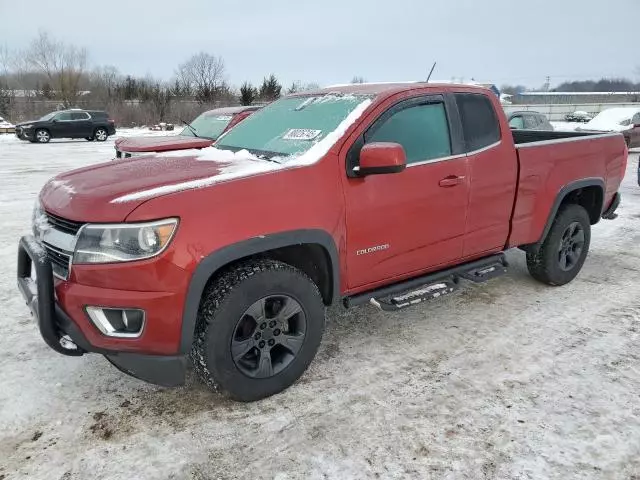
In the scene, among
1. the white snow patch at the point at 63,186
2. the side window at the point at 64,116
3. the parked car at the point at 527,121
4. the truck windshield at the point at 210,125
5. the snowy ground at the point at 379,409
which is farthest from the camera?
the side window at the point at 64,116

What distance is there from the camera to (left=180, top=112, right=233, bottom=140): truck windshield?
30.0 ft

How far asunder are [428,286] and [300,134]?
4.58 ft

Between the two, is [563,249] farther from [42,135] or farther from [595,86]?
[595,86]

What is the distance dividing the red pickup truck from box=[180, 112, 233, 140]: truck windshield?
5221mm

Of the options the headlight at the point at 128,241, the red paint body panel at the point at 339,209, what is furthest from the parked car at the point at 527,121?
the headlight at the point at 128,241

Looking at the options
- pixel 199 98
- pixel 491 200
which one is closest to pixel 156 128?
pixel 199 98

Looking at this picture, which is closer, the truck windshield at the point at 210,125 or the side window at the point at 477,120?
the side window at the point at 477,120

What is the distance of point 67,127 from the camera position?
2364 cm

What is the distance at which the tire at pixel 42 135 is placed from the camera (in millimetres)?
22828

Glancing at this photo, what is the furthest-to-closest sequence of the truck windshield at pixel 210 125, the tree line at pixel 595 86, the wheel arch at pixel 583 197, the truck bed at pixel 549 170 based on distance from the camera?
the tree line at pixel 595 86 < the truck windshield at pixel 210 125 < the wheel arch at pixel 583 197 < the truck bed at pixel 549 170

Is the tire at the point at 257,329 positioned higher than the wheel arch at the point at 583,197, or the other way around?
the wheel arch at the point at 583,197

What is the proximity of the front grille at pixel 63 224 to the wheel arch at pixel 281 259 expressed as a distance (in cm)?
67

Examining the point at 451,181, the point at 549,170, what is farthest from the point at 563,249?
the point at 451,181

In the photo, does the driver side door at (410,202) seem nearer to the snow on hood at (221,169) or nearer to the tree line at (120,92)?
the snow on hood at (221,169)
